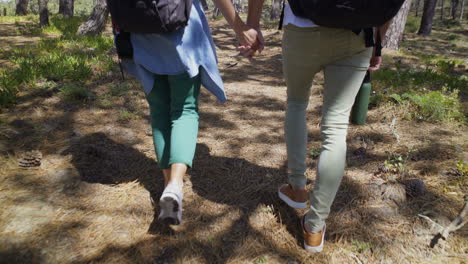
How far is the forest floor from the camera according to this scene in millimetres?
1833

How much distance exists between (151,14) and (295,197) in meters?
1.38

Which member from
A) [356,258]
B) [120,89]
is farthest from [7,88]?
[356,258]

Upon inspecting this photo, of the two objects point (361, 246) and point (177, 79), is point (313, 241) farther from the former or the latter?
point (177, 79)

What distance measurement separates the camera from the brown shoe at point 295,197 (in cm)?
202

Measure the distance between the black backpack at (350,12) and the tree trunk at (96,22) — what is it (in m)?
7.50

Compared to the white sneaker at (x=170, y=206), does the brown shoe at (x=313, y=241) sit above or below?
below

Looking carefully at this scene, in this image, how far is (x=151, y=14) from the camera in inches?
63.5

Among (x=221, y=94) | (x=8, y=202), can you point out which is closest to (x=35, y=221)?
(x=8, y=202)

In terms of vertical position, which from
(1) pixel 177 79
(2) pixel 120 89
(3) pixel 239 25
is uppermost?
(3) pixel 239 25

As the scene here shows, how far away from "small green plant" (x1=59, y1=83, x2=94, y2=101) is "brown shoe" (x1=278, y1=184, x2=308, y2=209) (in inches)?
118

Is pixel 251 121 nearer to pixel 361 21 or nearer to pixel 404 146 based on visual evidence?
pixel 404 146

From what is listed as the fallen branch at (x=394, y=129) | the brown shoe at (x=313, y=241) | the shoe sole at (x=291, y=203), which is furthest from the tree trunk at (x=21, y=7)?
the brown shoe at (x=313, y=241)

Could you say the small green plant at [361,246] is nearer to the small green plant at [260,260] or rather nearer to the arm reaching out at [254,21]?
the small green plant at [260,260]

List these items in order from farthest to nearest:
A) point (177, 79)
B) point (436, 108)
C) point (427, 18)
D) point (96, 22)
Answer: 1. point (427, 18)
2. point (96, 22)
3. point (436, 108)
4. point (177, 79)
